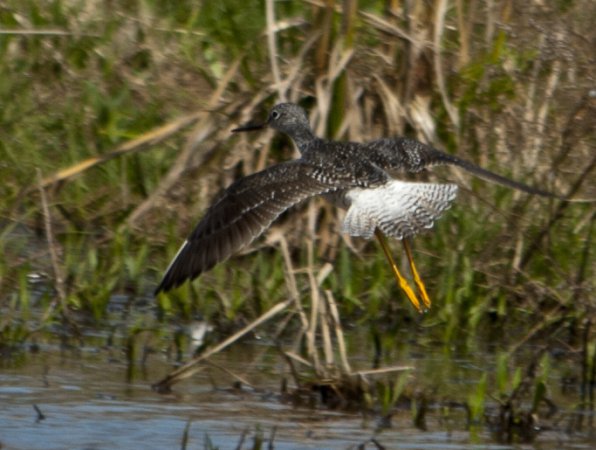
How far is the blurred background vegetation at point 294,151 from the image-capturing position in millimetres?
6281

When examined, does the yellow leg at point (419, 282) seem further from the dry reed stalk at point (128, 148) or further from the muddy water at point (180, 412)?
the dry reed stalk at point (128, 148)

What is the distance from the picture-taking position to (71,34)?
25.8 feet

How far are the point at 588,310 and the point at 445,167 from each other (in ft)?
5.51

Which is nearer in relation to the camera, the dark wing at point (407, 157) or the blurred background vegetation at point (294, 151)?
the dark wing at point (407, 157)

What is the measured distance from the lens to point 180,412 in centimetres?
498

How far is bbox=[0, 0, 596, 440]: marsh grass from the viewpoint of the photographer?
20.5 feet

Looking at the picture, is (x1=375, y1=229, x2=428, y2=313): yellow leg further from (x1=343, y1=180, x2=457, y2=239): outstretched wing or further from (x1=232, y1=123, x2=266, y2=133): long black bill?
(x1=232, y1=123, x2=266, y2=133): long black bill

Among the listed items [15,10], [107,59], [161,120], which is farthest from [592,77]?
[15,10]

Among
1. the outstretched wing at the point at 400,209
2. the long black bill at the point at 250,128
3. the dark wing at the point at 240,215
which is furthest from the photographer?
the long black bill at the point at 250,128

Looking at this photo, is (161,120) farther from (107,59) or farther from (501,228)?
(501,228)

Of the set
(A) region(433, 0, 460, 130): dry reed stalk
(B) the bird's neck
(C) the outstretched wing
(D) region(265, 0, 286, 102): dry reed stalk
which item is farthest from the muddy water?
(A) region(433, 0, 460, 130): dry reed stalk

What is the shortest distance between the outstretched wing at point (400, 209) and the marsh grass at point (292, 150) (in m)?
0.30

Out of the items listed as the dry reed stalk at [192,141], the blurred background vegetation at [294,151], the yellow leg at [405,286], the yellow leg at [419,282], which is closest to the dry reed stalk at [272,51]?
the blurred background vegetation at [294,151]

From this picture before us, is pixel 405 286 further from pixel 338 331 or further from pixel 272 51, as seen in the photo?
pixel 272 51
